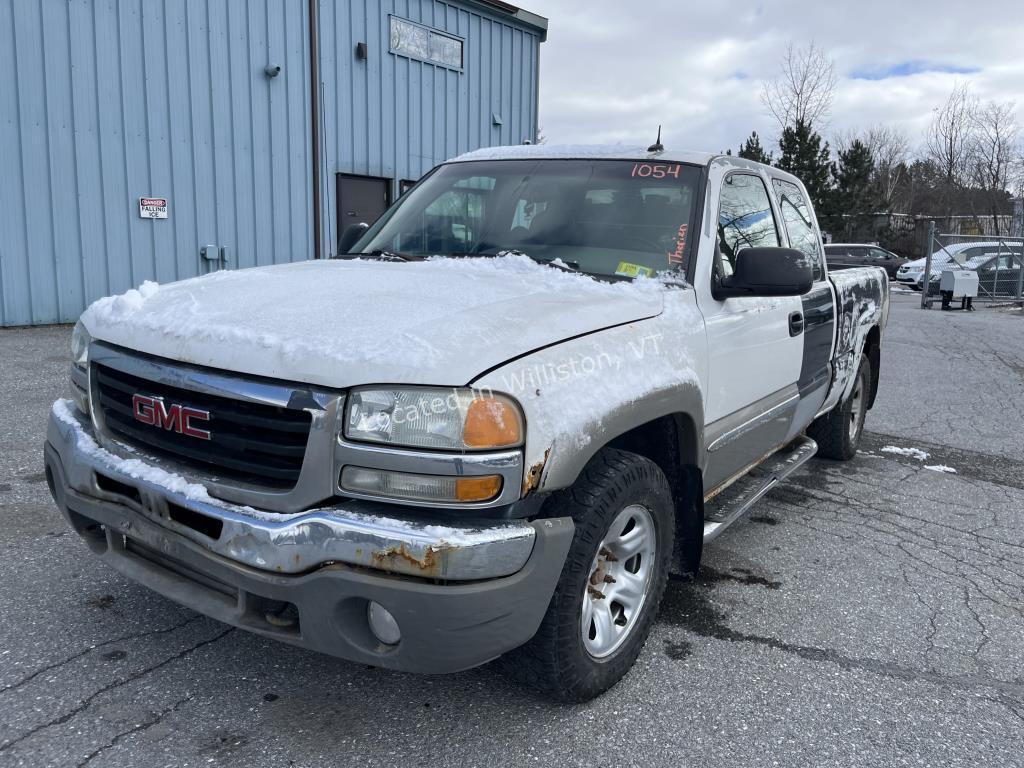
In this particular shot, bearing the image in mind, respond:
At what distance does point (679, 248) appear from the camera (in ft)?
10.3

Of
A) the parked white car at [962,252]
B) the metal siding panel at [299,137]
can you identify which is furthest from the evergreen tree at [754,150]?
the metal siding panel at [299,137]

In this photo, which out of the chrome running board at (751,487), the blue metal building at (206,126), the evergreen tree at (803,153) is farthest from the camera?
the evergreen tree at (803,153)

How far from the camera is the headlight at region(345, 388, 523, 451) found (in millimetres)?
2020

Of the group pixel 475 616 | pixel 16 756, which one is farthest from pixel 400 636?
pixel 16 756

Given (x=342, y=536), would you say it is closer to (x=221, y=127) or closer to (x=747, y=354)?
(x=747, y=354)

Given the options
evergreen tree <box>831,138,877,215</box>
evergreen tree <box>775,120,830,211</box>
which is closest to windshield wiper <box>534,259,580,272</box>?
evergreen tree <box>775,120,830,211</box>

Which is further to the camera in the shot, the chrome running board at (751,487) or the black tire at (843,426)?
the black tire at (843,426)

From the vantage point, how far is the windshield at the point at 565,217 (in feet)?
10.4

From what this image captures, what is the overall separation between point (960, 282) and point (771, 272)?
1672 cm

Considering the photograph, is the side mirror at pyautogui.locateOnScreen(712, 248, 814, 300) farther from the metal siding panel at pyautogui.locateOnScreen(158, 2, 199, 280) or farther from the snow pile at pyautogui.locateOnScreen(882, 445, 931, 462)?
the metal siding panel at pyautogui.locateOnScreen(158, 2, 199, 280)

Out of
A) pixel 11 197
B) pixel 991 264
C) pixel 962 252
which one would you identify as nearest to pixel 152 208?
pixel 11 197

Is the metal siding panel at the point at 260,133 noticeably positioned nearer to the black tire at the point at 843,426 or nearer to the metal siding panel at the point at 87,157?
the metal siding panel at the point at 87,157

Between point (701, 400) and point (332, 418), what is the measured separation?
55.2 inches

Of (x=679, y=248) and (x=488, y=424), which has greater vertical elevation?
(x=679, y=248)
